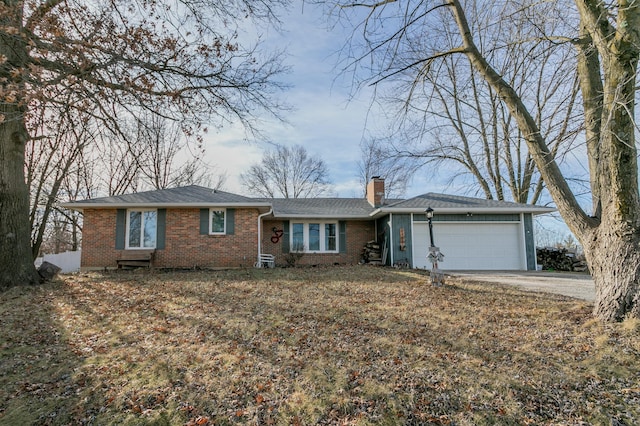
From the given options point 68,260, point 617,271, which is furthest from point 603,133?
point 68,260

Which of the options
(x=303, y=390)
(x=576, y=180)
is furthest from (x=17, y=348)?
(x=576, y=180)

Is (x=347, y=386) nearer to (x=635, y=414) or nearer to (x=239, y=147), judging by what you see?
(x=635, y=414)

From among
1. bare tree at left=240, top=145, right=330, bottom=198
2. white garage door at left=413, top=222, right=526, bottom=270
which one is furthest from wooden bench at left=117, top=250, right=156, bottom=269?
bare tree at left=240, top=145, right=330, bottom=198

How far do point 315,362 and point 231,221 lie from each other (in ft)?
30.3

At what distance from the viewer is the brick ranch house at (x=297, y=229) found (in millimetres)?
12539

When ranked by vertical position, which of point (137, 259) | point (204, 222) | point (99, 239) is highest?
point (204, 222)

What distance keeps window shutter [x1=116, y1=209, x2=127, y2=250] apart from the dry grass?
571cm

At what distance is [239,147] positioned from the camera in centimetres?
854

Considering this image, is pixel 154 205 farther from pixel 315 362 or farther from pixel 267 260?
pixel 315 362

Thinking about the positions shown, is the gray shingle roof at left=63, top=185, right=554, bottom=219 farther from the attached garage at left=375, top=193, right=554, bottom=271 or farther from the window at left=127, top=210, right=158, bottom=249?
the window at left=127, top=210, right=158, bottom=249

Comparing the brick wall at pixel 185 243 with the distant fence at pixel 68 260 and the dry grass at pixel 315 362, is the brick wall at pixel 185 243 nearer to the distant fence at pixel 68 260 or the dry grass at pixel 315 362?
the distant fence at pixel 68 260

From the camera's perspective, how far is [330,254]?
50.0 feet

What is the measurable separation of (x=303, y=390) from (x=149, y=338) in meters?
2.57

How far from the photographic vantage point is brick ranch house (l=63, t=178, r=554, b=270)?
12539 mm
